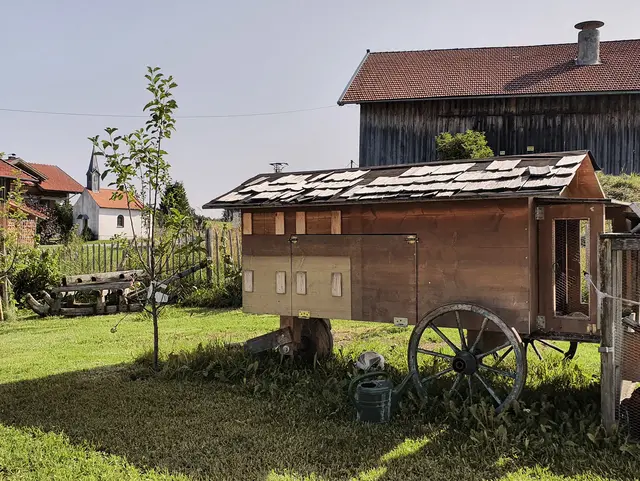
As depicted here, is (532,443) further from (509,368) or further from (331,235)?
(331,235)

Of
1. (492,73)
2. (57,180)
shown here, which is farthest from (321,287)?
(57,180)

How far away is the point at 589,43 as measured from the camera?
Answer: 23.7 meters

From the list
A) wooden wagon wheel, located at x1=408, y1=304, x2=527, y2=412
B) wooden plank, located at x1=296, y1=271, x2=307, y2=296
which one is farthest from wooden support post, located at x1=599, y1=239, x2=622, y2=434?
wooden plank, located at x1=296, y1=271, x2=307, y2=296

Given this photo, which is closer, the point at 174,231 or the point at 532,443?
the point at 532,443

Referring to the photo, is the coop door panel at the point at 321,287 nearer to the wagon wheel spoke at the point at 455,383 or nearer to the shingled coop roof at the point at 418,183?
the shingled coop roof at the point at 418,183

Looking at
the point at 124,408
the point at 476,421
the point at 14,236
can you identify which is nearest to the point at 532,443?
the point at 476,421

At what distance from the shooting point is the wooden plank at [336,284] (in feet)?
24.5

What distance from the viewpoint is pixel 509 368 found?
26.0ft

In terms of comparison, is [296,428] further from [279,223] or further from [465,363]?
[279,223]

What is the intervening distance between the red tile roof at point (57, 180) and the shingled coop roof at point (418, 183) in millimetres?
44983

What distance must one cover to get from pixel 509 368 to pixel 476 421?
7.39ft

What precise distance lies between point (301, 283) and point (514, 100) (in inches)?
712

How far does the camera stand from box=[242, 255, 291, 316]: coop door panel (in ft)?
25.9

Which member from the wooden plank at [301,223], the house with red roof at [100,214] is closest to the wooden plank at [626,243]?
the wooden plank at [301,223]
